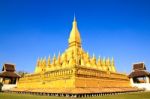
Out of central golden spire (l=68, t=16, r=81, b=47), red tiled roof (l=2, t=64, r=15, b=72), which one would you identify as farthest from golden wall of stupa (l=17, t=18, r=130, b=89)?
red tiled roof (l=2, t=64, r=15, b=72)

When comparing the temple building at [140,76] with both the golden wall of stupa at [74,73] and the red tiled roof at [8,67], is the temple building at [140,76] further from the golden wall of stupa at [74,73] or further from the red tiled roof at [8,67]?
the red tiled roof at [8,67]

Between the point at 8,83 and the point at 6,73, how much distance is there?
3.22 metres

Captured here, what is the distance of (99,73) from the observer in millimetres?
36688

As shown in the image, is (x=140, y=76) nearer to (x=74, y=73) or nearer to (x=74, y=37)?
(x=74, y=37)

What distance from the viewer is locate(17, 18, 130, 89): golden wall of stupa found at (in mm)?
30500

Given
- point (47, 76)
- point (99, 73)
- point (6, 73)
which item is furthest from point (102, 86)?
point (6, 73)

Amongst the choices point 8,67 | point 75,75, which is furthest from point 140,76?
point 8,67

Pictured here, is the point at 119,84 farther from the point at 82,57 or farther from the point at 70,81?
the point at 70,81

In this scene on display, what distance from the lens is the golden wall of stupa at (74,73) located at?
100 feet

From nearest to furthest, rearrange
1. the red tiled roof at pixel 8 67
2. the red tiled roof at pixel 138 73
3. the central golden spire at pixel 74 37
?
1. the central golden spire at pixel 74 37
2. the red tiled roof at pixel 138 73
3. the red tiled roof at pixel 8 67

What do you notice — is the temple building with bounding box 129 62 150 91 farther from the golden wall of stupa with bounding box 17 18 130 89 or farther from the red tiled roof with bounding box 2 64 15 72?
the red tiled roof with bounding box 2 64 15 72

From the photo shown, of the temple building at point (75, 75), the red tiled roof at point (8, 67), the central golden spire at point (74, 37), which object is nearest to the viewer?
the temple building at point (75, 75)

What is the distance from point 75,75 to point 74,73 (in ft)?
1.31

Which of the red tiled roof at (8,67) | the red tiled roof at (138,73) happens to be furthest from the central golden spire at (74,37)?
the red tiled roof at (8,67)
